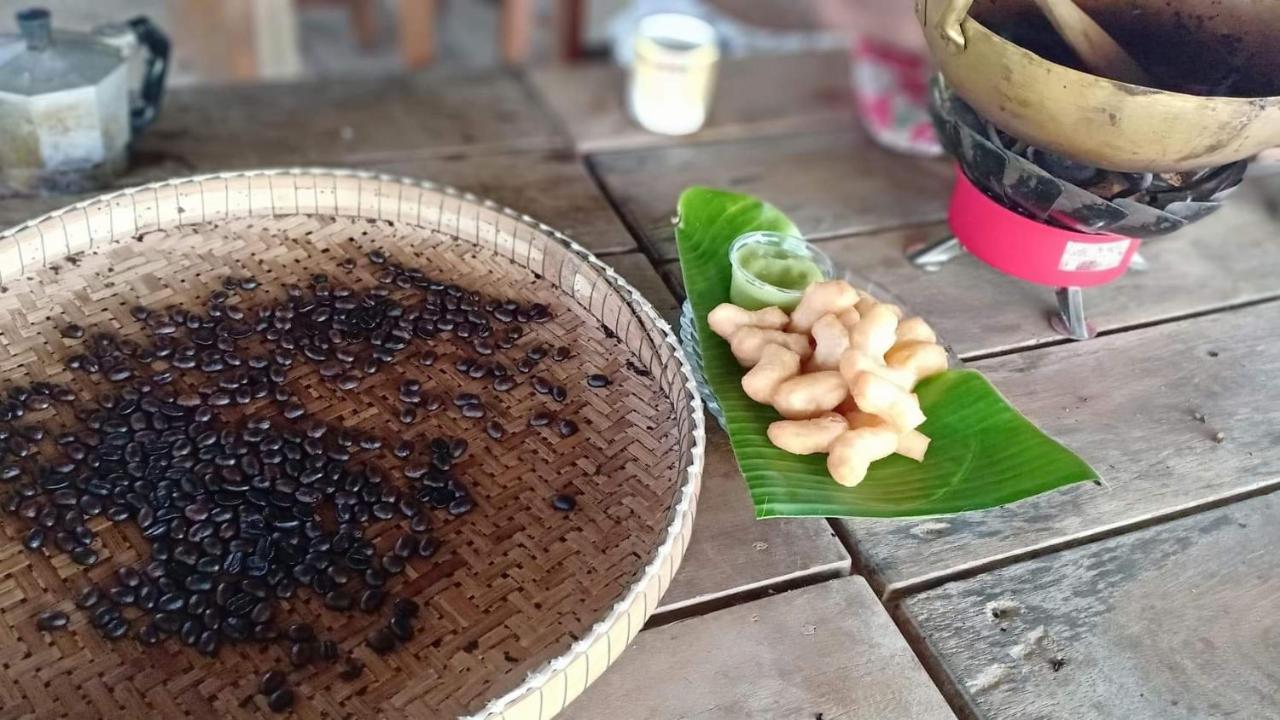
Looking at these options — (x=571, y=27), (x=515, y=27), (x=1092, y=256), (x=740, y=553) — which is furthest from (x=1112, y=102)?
(x=571, y=27)

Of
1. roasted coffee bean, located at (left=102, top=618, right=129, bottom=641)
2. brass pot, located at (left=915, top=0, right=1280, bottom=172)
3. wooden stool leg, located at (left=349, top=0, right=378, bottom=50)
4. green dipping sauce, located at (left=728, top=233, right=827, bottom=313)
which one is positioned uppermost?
brass pot, located at (left=915, top=0, right=1280, bottom=172)

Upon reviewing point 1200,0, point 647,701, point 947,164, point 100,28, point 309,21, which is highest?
point 1200,0

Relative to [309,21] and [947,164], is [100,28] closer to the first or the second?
[947,164]

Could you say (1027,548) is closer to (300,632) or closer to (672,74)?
(300,632)

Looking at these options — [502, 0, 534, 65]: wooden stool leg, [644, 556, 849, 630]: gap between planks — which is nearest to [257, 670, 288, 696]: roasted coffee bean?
[644, 556, 849, 630]: gap between planks

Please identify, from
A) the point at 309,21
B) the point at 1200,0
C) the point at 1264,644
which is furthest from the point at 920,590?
the point at 309,21

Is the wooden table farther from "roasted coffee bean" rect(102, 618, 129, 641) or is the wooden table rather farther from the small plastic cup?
"roasted coffee bean" rect(102, 618, 129, 641)

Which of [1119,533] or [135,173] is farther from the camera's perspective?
[135,173]
